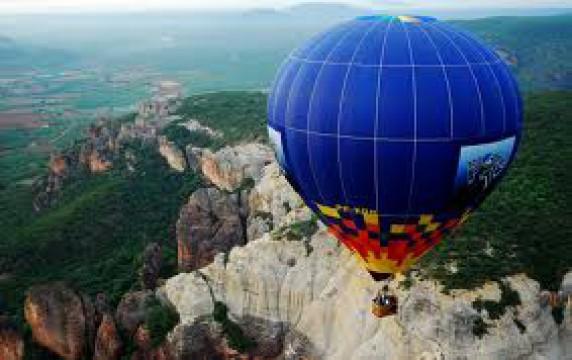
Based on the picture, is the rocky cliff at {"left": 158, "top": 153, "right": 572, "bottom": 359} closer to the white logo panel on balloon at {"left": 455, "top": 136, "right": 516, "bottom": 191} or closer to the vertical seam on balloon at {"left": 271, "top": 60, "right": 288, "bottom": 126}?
the white logo panel on balloon at {"left": 455, "top": 136, "right": 516, "bottom": 191}

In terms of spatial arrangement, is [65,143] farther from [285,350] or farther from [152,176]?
[285,350]

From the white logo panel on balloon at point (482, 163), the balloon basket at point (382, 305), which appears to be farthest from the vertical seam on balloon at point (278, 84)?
the balloon basket at point (382, 305)

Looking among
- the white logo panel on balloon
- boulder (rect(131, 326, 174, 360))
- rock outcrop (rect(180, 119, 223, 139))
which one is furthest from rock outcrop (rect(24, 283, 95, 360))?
rock outcrop (rect(180, 119, 223, 139))

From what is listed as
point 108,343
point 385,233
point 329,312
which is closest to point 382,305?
point 385,233

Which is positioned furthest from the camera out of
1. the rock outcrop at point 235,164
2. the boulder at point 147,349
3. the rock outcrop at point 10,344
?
the rock outcrop at point 235,164

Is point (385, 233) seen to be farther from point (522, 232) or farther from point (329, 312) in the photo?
point (522, 232)

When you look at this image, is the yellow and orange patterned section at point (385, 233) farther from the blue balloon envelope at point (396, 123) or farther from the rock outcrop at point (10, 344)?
the rock outcrop at point (10, 344)
